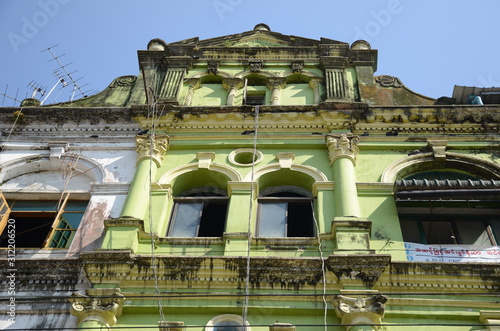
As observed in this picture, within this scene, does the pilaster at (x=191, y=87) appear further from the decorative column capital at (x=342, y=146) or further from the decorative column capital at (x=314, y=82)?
the decorative column capital at (x=342, y=146)

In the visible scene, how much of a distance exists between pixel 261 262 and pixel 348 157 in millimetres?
3810

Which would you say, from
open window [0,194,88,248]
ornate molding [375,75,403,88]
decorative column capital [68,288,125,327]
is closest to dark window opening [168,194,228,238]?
open window [0,194,88,248]

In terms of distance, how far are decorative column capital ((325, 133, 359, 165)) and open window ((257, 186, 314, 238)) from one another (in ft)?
3.53

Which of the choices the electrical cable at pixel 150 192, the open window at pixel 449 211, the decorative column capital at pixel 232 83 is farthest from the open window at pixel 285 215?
the decorative column capital at pixel 232 83

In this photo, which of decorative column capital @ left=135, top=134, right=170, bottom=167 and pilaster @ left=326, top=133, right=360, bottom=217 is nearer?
pilaster @ left=326, top=133, right=360, bottom=217

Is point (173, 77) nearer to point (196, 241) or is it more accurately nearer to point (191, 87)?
point (191, 87)

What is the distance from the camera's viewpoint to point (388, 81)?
626 inches

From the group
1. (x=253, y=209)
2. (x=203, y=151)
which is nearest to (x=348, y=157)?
(x=253, y=209)

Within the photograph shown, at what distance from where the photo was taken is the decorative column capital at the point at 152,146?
42.8 ft

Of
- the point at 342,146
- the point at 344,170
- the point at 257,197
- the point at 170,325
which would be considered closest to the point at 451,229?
the point at 344,170

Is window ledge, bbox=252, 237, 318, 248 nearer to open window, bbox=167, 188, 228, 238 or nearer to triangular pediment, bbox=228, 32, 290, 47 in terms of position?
open window, bbox=167, 188, 228, 238

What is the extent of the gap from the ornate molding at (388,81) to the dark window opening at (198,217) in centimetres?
608

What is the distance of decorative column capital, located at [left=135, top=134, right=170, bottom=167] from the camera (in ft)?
42.8

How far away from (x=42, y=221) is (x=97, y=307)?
12.6 feet
